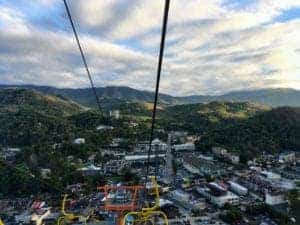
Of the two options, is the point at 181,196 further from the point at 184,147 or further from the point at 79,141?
the point at 79,141

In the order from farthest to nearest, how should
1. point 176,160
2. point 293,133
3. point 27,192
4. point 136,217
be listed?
point 293,133 < point 176,160 < point 27,192 < point 136,217

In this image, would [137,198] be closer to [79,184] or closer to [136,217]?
[136,217]

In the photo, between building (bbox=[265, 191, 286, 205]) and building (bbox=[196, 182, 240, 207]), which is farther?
building (bbox=[196, 182, 240, 207])

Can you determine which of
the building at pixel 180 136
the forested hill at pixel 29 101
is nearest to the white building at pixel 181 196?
the building at pixel 180 136

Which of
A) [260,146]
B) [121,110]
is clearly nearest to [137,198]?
[260,146]

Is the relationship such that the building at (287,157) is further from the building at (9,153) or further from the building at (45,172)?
the building at (9,153)

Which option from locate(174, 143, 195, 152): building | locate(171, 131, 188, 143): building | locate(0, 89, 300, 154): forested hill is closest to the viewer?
locate(0, 89, 300, 154): forested hill

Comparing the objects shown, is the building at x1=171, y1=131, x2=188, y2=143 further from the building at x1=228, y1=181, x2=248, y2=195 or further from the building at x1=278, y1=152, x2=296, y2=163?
the building at x1=228, y1=181, x2=248, y2=195

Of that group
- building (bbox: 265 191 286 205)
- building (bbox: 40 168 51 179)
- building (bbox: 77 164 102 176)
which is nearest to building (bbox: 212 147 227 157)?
building (bbox: 77 164 102 176)
